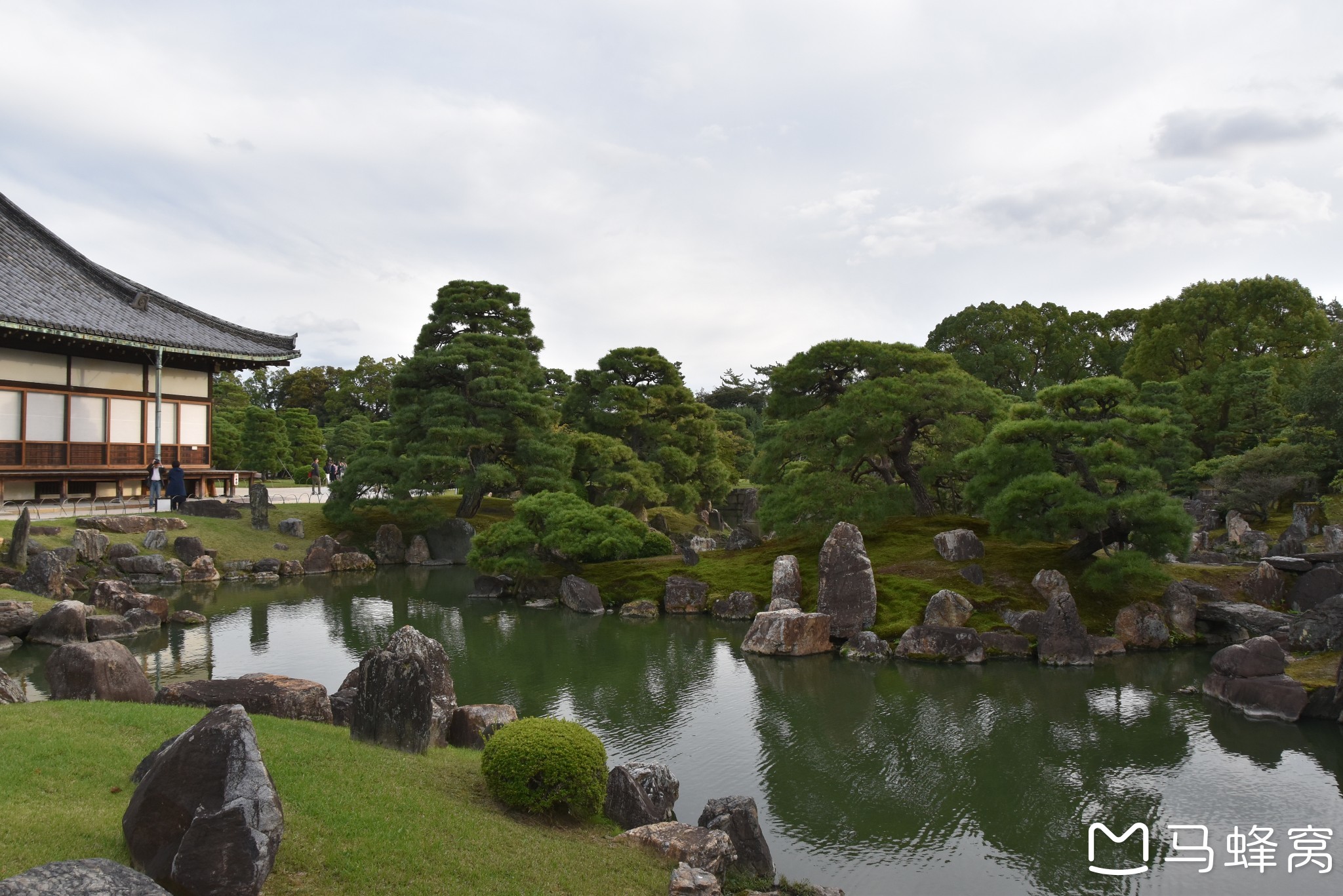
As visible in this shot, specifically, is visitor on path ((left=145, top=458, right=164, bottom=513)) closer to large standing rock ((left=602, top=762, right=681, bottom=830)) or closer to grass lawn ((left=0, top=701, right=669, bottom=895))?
grass lawn ((left=0, top=701, right=669, bottom=895))

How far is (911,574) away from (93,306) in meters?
24.5

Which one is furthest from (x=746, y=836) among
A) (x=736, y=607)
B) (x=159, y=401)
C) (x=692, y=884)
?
(x=159, y=401)

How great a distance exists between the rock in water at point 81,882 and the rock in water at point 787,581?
15226 mm

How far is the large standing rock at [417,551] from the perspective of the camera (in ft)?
92.9

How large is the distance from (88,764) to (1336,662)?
663 inches

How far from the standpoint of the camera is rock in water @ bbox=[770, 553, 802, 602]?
18625 mm

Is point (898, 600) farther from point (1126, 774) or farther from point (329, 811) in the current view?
point (329, 811)

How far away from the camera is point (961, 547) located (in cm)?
1858

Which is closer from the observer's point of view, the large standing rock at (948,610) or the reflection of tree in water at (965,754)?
the reflection of tree in water at (965,754)

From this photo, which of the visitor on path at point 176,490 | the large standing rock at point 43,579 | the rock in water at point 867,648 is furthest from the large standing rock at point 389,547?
the rock in water at point 867,648

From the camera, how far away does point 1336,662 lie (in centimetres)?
1347

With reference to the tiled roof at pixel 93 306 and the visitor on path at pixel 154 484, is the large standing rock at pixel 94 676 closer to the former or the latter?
the tiled roof at pixel 93 306

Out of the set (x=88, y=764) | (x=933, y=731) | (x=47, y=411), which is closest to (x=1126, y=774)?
(x=933, y=731)

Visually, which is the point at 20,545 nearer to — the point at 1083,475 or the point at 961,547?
the point at 961,547
